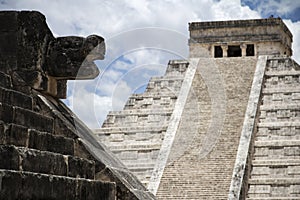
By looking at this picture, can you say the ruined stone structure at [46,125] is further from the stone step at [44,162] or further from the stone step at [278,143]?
the stone step at [278,143]

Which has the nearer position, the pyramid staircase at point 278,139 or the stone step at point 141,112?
the pyramid staircase at point 278,139

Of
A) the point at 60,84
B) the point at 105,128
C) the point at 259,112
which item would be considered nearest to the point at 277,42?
the point at 259,112

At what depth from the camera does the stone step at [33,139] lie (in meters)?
4.67

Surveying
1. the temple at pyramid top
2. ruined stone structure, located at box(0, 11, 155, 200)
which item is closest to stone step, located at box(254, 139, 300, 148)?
the temple at pyramid top

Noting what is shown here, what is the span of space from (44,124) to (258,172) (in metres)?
10.4

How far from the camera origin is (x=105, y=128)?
1838cm

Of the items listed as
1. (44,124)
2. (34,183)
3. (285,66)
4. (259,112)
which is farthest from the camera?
(285,66)

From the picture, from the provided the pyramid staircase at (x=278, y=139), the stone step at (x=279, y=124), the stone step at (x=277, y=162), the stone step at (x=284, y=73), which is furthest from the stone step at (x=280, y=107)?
the stone step at (x=277, y=162)

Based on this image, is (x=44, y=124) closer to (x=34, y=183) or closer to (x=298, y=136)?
(x=34, y=183)

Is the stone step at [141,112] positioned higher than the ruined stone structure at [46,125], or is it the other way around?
the stone step at [141,112]

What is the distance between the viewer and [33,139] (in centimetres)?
488

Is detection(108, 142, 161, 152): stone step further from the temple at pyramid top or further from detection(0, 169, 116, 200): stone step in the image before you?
detection(0, 169, 116, 200): stone step

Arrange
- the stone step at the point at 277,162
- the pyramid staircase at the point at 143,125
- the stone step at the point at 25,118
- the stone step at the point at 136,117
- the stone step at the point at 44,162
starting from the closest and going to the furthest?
the stone step at the point at 44,162
the stone step at the point at 25,118
the stone step at the point at 277,162
the pyramid staircase at the point at 143,125
the stone step at the point at 136,117

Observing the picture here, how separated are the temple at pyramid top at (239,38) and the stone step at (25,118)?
20510mm
